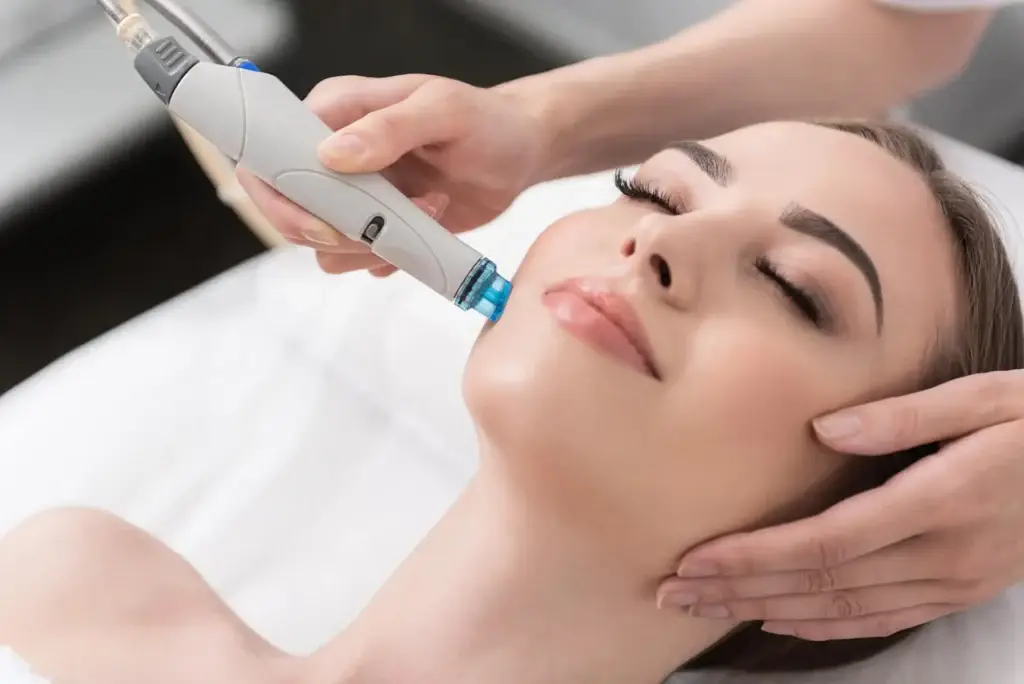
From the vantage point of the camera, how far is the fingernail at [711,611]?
2.41 ft

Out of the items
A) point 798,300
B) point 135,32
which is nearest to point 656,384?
point 798,300

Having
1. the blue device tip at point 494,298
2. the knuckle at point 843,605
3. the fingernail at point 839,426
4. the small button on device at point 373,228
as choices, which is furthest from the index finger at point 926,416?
the small button on device at point 373,228

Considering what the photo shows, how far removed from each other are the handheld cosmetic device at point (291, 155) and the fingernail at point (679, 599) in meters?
0.25

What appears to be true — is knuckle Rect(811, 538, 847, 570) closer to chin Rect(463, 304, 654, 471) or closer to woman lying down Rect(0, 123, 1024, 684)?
woman lying down Rect(0, 123, 1024, 684)

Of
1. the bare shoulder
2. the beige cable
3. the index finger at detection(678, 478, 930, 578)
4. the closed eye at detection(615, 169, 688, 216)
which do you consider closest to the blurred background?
the beige cable

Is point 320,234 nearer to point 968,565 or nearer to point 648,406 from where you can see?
point 648,406

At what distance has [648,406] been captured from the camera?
25.9 inches

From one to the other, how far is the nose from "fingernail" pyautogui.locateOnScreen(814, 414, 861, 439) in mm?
131

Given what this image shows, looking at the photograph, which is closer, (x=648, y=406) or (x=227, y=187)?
(x=648, y=406)

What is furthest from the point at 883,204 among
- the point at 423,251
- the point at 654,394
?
the point at 423,251

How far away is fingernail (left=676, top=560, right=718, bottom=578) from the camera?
2.33 feet

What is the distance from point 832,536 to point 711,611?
0.11 meters

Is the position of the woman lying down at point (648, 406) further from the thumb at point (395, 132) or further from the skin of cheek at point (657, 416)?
the thumb at point (395, 132)

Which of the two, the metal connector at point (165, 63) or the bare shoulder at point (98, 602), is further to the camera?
the bare shoulder at point (98, 602)
